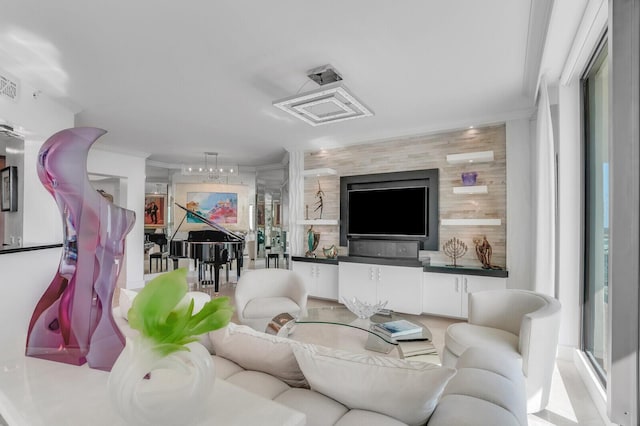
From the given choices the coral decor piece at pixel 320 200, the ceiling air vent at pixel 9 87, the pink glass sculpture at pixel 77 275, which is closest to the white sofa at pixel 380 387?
the pink glass sculpture at pixel 77 275

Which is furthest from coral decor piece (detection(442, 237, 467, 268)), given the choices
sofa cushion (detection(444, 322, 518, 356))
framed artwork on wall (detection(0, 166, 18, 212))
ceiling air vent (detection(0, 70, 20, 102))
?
framed artwork on wall (detection(0, 166, 18, 212))

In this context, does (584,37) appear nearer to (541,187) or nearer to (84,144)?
(541,187)

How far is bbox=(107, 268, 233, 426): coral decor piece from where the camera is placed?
2.48 feet

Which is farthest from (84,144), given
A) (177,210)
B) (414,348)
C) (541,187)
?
(177,210)

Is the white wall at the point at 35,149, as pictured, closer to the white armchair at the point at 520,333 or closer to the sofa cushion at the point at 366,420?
the sofa cushion at the point at 366,420

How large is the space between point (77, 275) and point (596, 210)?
11.7 ft

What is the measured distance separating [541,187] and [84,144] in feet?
12.1

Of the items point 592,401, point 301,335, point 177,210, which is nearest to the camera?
point 592,401

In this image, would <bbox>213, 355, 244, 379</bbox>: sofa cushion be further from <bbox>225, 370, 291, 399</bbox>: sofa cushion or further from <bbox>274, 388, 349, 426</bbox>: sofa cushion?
<bbox>274, 388, 349, 426</bbox>: sofa cushion

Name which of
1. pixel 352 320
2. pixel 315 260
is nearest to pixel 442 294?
pixel 315 260

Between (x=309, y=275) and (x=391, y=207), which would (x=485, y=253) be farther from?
(x=309, y=275)

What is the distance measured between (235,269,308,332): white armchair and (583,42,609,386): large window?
2.52m

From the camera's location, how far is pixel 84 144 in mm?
1226

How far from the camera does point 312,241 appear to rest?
601 cm
